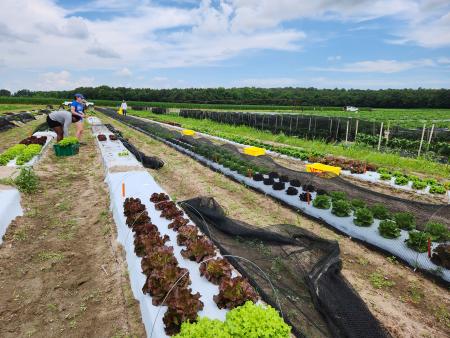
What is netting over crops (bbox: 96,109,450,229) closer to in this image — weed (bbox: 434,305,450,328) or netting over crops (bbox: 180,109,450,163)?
weed (bbox: 434,305,450,328)

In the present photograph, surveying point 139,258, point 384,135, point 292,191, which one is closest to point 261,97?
point 384,135

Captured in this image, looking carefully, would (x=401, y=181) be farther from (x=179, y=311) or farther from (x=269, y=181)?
(x=179, y=311)

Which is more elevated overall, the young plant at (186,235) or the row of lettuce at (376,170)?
the young plant at (186,235)

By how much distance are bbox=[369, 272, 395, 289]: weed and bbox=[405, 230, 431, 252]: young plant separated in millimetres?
928

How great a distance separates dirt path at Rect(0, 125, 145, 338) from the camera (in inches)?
150

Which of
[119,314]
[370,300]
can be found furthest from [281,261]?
[119,314]

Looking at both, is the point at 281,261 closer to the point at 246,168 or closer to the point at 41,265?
the point at 41,265

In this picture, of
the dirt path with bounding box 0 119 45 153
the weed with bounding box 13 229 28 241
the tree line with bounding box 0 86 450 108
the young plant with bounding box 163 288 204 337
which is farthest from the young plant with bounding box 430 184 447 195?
the tree line with bounding box 0 86 450 108

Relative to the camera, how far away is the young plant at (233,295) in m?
3.55

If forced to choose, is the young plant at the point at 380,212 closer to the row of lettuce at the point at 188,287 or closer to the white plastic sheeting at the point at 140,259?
the row of lettuce at the point at 188,287

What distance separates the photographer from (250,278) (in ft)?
13.6

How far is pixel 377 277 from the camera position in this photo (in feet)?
16.2

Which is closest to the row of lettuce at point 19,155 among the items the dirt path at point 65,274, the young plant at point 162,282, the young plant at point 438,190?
the dirt path at point 65,274

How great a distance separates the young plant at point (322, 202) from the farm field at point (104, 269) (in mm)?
374
